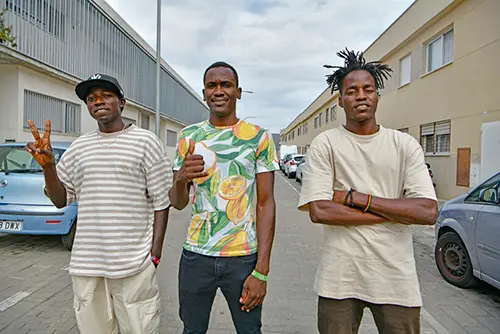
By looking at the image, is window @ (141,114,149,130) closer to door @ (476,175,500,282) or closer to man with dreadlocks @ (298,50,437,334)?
door @ (476,175,500,282)

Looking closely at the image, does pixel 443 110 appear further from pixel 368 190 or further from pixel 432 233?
pixel 368 190

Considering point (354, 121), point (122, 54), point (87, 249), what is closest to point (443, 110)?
point (354, 121)

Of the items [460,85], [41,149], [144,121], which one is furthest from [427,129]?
[144,121]

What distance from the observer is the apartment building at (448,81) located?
1064 centimetres

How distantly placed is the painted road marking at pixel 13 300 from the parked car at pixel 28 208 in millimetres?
1483

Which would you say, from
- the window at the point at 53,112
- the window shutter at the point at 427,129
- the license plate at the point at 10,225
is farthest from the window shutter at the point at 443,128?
the window at the point at 53,112

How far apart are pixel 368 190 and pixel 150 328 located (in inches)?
59.6

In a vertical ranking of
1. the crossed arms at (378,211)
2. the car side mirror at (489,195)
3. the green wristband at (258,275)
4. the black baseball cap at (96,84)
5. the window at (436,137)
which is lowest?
the green wristband at (258,275)

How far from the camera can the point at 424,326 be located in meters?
3.54

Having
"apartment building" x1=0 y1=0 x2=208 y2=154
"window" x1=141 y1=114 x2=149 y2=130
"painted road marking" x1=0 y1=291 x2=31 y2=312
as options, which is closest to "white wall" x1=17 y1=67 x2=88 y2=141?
"apartment building" x1=0 y1=0 x2=208 y2=154

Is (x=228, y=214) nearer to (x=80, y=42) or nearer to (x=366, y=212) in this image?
(x=366, y=212)

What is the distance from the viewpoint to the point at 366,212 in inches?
76.7

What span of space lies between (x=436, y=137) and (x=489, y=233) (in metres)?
Result: 10.6

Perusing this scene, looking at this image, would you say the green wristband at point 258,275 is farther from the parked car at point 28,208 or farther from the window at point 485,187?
the parked car at point 28,208
